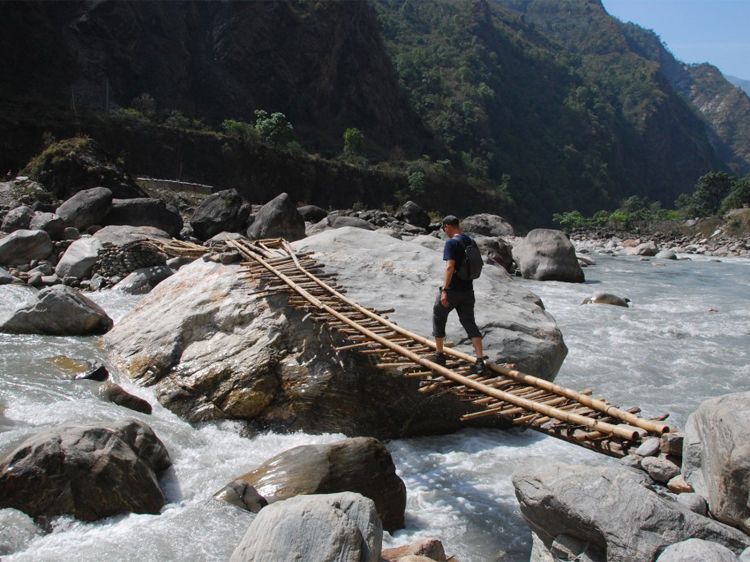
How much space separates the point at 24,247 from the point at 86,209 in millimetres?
2623

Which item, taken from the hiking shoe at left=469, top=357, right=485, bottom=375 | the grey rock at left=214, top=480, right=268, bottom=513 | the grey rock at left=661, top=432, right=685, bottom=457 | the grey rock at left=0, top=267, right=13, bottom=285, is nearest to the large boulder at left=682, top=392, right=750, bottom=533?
the grey rock at left=661, top=432, right=685, bottom=457

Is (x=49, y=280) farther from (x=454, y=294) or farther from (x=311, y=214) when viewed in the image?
(x=311, y=214)

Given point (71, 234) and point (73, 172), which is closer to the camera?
point (71, 234)

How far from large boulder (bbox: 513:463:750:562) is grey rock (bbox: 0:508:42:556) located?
2.65 meters

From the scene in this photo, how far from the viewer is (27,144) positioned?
26.4 metres

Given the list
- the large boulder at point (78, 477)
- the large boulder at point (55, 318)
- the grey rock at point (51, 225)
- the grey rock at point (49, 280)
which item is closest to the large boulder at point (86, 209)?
the grey rock at point (51, 225)

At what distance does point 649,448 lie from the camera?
375cm

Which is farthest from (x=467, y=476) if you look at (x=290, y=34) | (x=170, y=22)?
(x=290, y=34)

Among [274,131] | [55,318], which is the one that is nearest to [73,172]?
[55,318]

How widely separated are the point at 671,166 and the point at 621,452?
11740cm

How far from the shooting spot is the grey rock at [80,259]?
11.4m

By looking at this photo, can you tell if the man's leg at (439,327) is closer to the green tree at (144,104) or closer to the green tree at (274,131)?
the green tree at (144,104)

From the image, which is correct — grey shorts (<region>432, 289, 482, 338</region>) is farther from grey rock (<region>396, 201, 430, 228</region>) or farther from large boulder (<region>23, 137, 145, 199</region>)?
grey rock (<region>396, 201, 430, 228</region>)

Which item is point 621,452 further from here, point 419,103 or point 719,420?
point 419,103
